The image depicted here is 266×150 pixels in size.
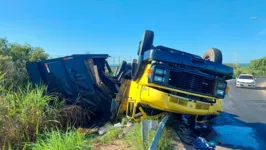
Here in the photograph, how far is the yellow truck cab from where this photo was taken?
4.75 meters

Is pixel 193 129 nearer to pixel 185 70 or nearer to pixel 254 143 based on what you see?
pixel 254 143

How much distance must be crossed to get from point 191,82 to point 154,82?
0.86 m

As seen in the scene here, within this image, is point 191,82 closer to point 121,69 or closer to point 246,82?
point 121,69

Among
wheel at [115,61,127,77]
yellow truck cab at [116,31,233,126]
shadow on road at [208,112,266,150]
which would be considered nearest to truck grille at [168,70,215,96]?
yellow truck cab at [116,31,233,126]

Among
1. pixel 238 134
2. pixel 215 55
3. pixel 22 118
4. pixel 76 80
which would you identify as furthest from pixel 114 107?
pixel 238 134

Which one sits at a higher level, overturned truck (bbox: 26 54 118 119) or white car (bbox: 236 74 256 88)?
overturned truck (bbox: 26 54 118 119)

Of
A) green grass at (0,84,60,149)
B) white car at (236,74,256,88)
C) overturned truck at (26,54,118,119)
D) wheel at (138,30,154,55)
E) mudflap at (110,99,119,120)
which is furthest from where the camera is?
white car at (236,74,256,88)

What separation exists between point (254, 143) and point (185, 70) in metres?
2.64

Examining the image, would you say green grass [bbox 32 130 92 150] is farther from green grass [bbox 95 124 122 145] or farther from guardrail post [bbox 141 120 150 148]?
guardrail post [bbox 141 120 150 148]

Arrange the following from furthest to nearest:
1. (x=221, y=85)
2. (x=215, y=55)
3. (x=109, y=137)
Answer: (x=215, y=55) < (x=221, y=85) < (x=109, y=137)

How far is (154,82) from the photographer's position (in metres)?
4.75

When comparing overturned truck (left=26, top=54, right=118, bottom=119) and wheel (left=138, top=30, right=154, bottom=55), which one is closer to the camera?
wheel (left=138, top=30, right=154, bottom=55)

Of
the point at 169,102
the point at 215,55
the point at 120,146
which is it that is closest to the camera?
the point at 120,146

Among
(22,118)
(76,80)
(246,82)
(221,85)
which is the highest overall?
(221,85)
